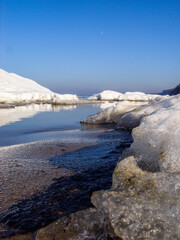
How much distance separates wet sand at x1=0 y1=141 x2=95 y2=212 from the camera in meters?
2.56

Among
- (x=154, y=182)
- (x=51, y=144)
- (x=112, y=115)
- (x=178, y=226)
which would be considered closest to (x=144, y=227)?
(x=178, y=226)

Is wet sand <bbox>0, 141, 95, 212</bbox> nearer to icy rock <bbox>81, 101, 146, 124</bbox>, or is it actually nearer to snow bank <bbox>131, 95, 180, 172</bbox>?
snow bank <bbox>131, 95, 180, 172</bbox>

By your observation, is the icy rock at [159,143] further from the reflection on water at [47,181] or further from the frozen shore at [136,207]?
the reflection on water at [47,181]

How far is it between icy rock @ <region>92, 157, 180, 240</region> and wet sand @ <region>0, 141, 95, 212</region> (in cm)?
118

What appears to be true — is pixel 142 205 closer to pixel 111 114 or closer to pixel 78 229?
pixel 78 229

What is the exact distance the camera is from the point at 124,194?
177 centimetres

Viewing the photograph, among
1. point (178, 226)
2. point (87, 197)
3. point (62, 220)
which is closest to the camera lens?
point (178, 226)

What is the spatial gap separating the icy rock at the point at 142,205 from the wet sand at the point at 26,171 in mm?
1178

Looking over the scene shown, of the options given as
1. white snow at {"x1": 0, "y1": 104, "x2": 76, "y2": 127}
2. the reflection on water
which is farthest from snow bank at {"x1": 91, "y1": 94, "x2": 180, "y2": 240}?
white snow at {"x1": 0, "y1": 104, "x2": 76, "y2": 127}

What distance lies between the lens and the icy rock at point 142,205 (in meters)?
1.54

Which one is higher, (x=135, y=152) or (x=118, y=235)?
(x=135, y=152)

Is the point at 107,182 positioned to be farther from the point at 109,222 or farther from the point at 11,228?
the point at 11,228

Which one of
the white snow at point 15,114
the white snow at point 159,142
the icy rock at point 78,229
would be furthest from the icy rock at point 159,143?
the white snow at point 15,114

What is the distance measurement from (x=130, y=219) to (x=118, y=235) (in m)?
0.15
